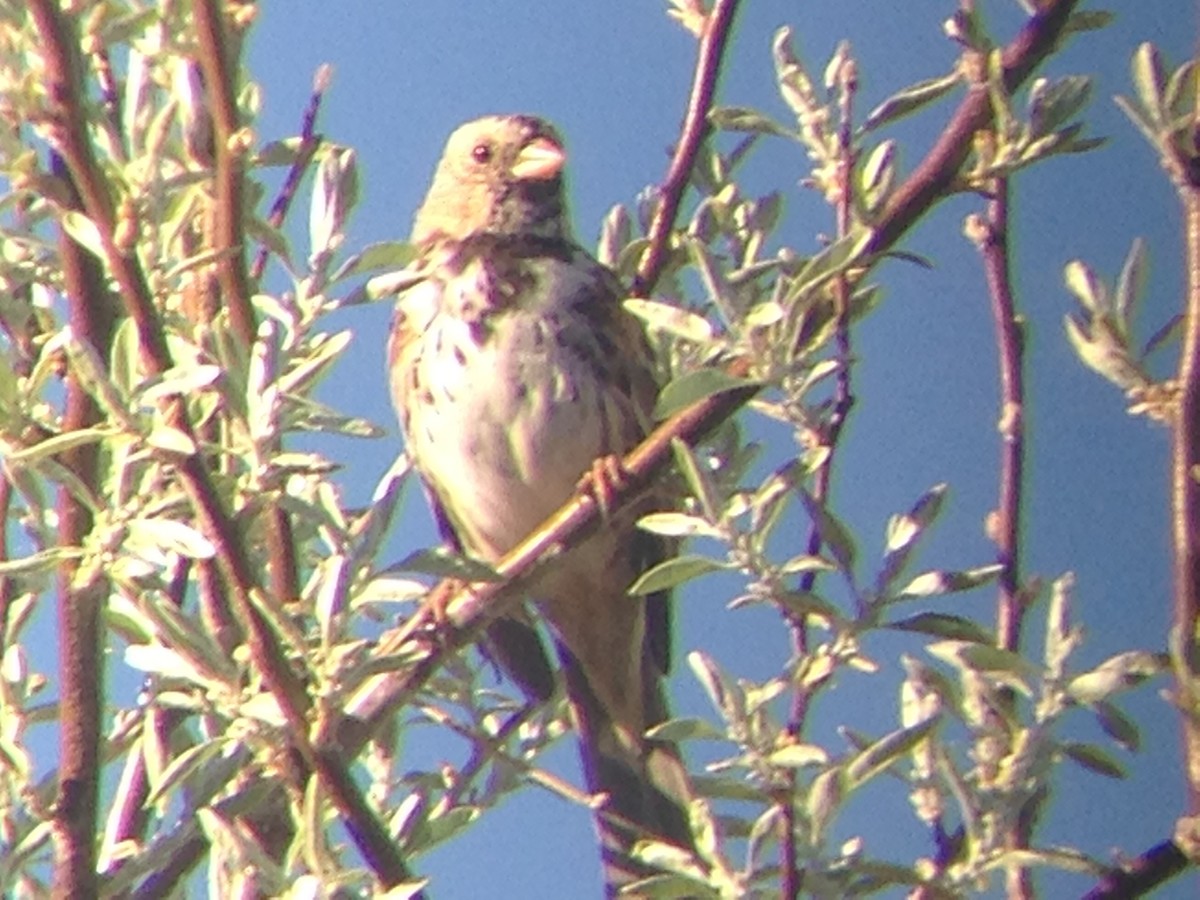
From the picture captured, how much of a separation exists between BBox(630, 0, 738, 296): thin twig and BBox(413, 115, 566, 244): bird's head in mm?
891

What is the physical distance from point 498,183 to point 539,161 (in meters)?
0.07

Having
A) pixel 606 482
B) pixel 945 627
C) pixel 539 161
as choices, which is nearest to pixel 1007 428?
pixel 945 627

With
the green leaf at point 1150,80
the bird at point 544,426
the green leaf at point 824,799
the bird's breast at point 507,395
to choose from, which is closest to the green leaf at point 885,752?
the green leaf at point 824,799

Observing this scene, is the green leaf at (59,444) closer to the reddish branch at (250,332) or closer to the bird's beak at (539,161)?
the reddish branch at (250,332)

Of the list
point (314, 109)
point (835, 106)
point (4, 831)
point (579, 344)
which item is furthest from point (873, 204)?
point (579, 344)

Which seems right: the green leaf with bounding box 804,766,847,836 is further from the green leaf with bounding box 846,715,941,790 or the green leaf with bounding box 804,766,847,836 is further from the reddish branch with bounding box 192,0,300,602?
the reddish branch with bounding box 192,0,300,602

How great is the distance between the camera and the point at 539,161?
96.4 inches

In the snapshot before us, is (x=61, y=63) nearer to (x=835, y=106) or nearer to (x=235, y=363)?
(x=235, y=363)

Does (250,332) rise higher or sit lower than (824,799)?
higher

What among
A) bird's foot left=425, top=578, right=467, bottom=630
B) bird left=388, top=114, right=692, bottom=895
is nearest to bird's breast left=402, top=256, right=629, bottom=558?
bird left=388, top=114, right=692, bottom=895

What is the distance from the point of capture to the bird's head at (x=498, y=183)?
243 centimetres

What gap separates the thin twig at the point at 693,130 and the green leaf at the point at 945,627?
0.36 metres

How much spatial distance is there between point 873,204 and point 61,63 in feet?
1.78

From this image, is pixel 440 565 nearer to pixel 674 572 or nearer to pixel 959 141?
pixel 674 572
